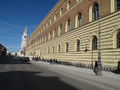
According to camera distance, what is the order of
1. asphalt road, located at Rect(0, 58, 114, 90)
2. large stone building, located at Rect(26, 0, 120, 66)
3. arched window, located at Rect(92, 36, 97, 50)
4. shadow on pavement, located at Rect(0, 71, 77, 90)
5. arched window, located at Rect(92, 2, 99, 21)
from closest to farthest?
1. shadow on pavement, located at Rect(0, 71, 77, 90)
2. asphalt road, located at Rect(0, 58, 114, 90)
3. large stone building, located at Rect(26, 0, 120, 66)
4. arched window, located at Rect(92, 36, 97, 50)
5. arched window, located at Rect(92, 2, 99, 21)

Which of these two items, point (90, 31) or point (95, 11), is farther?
point (95, 11)

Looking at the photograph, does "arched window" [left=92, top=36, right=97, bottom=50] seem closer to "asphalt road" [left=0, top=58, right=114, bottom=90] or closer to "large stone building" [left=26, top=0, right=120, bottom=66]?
"large stone building" [left=26, top=0, right=120, bottom=66]

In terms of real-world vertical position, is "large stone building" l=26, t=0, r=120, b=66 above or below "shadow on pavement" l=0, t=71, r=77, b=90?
above

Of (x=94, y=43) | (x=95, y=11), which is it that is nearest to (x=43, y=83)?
(x=94, y=43)

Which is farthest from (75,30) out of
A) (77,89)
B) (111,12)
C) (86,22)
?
(77,89)

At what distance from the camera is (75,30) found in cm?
2389

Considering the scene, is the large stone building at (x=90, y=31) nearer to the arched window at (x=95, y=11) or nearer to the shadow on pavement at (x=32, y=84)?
the arched window at (x=95, y=11)

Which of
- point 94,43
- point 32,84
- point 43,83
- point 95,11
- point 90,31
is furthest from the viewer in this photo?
point 95,11

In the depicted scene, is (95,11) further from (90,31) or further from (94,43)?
(94,43)

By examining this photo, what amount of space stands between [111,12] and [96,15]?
3.54 meters

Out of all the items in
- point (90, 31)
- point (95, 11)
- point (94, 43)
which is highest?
point (95, 11)

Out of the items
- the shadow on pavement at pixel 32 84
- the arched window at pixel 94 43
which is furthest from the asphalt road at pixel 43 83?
the arched window at pixel 94 43

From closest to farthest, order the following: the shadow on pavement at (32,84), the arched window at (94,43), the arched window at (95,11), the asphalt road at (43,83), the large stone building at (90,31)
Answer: the shadow on pavement at (32,84) < the asphalt road at (43,83) < the large stone building at (90,31) < the arched window at (94,43) < the arched window at (95,11)

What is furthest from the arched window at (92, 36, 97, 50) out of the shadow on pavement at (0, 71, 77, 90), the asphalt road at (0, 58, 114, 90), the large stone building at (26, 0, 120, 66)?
the shadow on pavement at (0, 71, 77, 90)
